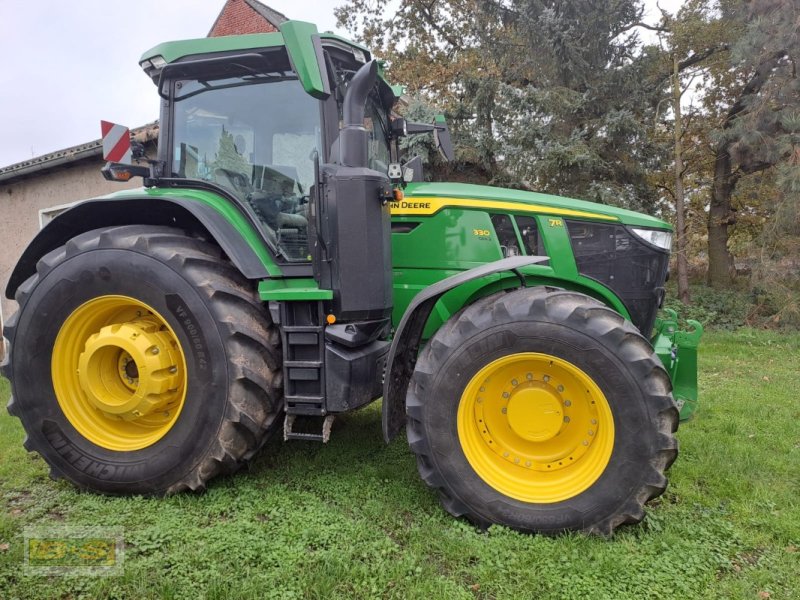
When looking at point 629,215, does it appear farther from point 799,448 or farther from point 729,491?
point 799,448

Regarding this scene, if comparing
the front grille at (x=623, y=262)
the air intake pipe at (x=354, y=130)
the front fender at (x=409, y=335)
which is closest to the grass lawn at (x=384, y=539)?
the front fender at (x=409, y=335)

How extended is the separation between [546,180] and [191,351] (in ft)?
26.5

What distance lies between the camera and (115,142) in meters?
3.29

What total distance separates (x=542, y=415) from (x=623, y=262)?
1182mm

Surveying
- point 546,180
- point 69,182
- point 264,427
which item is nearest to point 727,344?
point 546,180

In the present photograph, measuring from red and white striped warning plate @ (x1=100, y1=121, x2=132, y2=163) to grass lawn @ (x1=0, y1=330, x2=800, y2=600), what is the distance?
6.66 ft

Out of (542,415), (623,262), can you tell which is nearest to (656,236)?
(623,262)

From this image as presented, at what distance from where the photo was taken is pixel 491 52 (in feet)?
34.7

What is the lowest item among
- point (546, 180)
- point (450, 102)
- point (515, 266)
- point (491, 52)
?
point (515, 266)

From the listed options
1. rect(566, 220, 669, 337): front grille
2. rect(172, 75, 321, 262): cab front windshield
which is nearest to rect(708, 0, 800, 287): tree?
rect(566, 220, 669, 337): front grille

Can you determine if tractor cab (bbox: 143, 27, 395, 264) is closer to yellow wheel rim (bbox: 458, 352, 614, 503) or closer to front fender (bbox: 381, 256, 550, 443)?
front fender (bbox: 381, 256, 550, 443)

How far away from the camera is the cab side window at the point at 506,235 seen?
9.87 ft

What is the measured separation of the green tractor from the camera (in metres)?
2.39

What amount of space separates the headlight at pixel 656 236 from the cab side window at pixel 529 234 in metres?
0.59
